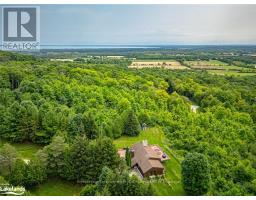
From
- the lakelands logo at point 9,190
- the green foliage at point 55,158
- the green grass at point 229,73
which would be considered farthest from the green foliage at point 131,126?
the green grass at point 229,73

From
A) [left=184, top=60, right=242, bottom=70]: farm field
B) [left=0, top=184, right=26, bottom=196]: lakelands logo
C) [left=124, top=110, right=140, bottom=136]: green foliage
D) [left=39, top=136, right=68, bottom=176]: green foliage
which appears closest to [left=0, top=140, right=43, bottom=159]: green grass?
[left=39, top=136, right=68, bottom=176]: green foliage

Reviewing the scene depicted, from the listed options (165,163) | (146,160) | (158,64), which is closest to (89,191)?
(146,160)

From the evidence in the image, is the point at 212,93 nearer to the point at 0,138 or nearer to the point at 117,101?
the point at 117,101

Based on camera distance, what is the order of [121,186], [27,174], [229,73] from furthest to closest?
[229,73], [27,174], [121,186]

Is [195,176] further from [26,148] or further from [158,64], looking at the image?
[158,64]

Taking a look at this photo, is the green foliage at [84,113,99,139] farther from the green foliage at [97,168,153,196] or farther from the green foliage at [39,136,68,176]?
the green foliage at [97,168,153,196]

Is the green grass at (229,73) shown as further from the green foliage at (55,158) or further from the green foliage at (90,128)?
the green foliage at (55,158)
